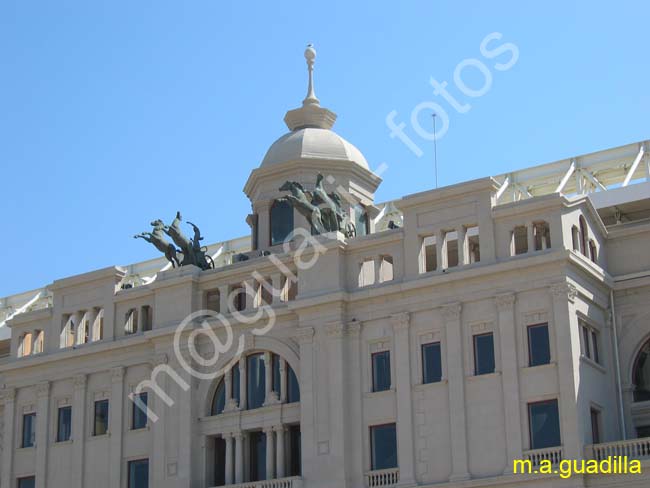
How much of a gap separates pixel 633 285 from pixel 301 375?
16229mm

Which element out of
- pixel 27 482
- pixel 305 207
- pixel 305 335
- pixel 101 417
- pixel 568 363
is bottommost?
pixel 27 482

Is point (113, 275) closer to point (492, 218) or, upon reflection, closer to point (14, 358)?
point (14, 358)

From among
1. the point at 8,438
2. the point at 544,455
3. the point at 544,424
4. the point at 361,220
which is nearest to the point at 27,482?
the point at 8,438

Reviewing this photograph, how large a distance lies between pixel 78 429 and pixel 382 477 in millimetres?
18661

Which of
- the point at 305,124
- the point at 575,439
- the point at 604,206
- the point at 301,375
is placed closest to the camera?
the point at 575,439

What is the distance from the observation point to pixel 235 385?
67.6 metres

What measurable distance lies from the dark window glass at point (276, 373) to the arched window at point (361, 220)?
10.8 m

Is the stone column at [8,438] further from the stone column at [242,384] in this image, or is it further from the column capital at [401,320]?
the column capital at [401,320]

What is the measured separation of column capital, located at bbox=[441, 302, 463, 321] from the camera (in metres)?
61.4

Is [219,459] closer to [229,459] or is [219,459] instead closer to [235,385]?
[229,459]

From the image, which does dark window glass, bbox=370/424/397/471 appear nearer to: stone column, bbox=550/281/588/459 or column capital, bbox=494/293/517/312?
column capital, bbox=494/293/517/312

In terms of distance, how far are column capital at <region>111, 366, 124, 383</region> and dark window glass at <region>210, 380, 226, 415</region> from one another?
18.7 feet

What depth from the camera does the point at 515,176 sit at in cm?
8056

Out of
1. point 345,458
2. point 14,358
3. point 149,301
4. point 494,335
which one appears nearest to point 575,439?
point 494,335
